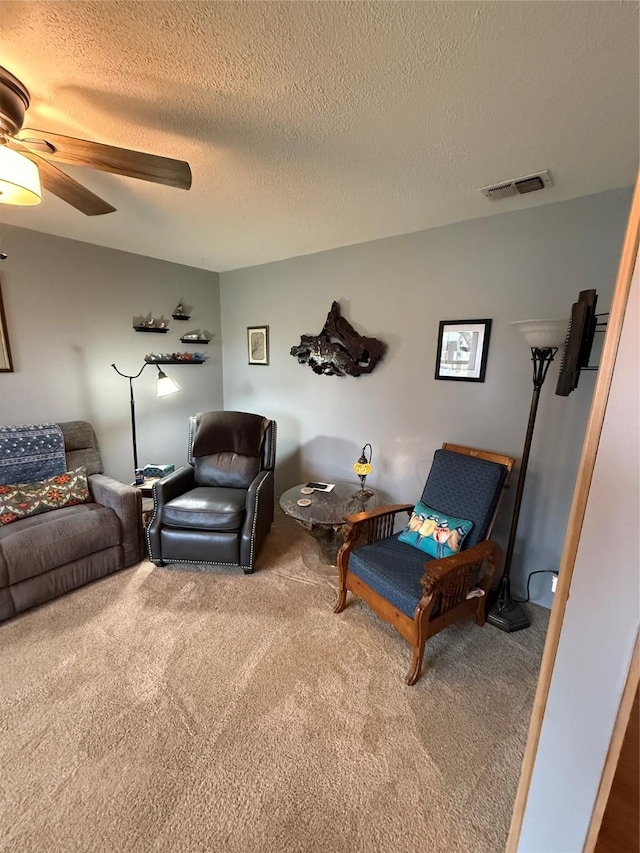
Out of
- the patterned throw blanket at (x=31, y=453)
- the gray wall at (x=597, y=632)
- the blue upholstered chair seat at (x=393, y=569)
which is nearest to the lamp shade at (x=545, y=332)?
the gray wall at (x=597, y=632)

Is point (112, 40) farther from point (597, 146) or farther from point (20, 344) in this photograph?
point (20, 344)

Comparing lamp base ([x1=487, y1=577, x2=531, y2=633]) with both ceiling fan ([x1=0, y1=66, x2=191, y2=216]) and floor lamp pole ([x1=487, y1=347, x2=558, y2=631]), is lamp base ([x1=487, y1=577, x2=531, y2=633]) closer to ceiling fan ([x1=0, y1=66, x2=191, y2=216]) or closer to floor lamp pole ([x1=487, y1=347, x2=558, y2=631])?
floor lamp pole ([x1=487, y1=347, x2=558, y2=631])

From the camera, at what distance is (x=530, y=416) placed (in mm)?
1919

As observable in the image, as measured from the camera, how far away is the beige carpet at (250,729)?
114cm

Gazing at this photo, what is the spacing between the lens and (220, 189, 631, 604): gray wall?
77.7 inches

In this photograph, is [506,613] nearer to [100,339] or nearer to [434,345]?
[434,345]

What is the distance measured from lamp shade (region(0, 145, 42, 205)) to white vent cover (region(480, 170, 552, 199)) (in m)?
2.03

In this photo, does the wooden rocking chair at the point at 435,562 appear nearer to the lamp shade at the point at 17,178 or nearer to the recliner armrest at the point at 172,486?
the recliner armrest at the point at 172,486

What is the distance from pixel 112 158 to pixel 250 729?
2325 millimetres

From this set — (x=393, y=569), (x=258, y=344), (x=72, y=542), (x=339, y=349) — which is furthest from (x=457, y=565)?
(x=258, y=344)

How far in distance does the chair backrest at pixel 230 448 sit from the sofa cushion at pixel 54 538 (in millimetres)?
764

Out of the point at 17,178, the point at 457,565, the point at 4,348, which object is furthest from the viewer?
the point at 4,348

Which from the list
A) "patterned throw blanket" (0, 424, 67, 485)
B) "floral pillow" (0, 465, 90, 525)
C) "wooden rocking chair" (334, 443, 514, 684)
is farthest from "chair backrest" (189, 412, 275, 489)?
"wooden rocking chair" (334, 443, 514, 684)

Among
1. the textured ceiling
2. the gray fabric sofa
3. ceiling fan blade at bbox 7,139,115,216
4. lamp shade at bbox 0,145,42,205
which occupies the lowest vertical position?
the gray fabric sofa
